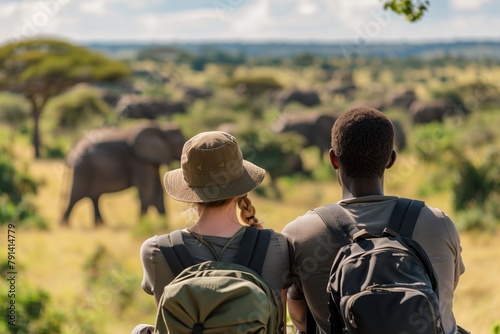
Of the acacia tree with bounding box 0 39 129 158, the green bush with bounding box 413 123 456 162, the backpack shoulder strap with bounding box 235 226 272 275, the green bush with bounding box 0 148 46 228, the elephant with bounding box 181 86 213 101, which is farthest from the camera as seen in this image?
the elephant with bounding box 181 86 213 101

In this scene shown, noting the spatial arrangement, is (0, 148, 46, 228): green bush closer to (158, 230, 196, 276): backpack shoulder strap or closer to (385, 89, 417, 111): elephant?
(158, 230, 196, 276): backpack shoulder strap

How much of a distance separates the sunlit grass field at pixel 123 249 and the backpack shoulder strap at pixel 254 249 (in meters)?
0.29

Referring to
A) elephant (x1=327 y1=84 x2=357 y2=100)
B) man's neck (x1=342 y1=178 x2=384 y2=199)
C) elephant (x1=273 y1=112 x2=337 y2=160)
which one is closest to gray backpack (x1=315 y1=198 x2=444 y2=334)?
man's neck (x1=342 y1=178 x2=384 y2=199)

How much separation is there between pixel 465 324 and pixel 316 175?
13.2 m

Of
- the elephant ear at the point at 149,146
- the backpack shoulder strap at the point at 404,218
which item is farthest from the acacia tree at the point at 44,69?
the backpack shoulder strap at the point at 404,218

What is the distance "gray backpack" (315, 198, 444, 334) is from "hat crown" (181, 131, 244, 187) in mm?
492

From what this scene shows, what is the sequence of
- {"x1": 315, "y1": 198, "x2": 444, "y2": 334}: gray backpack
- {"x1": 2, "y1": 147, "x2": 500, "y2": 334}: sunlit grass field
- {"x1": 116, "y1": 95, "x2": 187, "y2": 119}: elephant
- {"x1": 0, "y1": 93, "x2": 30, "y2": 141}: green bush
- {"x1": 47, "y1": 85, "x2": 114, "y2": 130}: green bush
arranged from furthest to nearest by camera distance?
{"x1": 116, "y1": 95, "x2": 187, "y2": 119}: elephant < {"x1": 0, "y1": 93, "x2": 30, "y2": 141}: green bush < {"x1": 47, "y1": 85, "x2": 114, "y2": 130}: green bush < {"x1": 2, "y1": 147, "x2": 500, "y2": 334}: sunlit grass field < {"x1": 315, "y1": 198, "x2": 444, "y2": 334}: gray backpack

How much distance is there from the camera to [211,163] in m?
2.66

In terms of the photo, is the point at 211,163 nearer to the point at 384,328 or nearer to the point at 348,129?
the point at 348,129

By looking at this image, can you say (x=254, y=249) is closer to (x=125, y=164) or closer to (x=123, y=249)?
(x=123, y=249)

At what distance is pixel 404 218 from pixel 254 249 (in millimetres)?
487

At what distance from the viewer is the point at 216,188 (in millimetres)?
2637

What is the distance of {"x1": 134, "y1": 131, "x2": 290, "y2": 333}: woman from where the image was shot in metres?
2.54

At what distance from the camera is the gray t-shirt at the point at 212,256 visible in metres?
2.53
